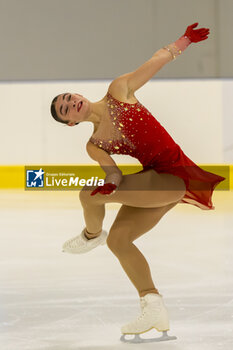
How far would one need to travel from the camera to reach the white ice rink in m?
2.68

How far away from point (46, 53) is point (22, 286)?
3559 mm

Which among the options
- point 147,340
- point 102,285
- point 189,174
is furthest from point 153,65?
point 102,285

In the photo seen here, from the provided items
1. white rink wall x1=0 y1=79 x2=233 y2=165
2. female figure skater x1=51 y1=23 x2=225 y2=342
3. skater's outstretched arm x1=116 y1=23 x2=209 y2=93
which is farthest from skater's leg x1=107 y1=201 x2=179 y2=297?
white rink wall x1=0 y1=79 x2=233 y2=165

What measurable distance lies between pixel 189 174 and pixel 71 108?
1.27 feet

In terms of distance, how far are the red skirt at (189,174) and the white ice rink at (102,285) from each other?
18.2 inches

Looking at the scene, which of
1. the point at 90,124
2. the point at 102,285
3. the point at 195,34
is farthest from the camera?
the point at 90,124

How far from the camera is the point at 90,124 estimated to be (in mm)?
6719

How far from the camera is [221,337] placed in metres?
2.64

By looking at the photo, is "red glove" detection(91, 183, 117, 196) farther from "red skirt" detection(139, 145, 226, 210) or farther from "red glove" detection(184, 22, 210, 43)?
"red glove" detection(184, 22, 210, 43)

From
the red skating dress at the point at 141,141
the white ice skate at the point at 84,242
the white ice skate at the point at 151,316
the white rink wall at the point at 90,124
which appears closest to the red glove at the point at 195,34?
the red skating dress at the point at 141,141

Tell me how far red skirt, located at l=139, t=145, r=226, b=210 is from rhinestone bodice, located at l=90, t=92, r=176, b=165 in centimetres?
2

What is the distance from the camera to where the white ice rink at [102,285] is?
8.79ft

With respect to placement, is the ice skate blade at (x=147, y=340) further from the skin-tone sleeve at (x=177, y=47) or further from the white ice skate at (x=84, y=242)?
the skin-tone sleeve at (x=177, y=47)

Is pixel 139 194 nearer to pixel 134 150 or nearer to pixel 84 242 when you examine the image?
pixel 134 150
